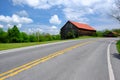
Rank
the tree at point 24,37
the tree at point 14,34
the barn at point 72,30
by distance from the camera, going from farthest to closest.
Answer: the tree at point 24,37
the tree at point 14,34
the barn at point 72,30

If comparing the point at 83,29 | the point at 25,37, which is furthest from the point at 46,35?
the point at 83,29

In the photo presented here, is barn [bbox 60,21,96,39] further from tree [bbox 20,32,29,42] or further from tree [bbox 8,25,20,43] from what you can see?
tree [bbox 8,25,20,43]

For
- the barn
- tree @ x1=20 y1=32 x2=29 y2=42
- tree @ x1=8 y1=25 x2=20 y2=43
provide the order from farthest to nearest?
1. tree @ x1=20 y1=32 x2=29 y2=42
2. tree @ x1=8 y1=25 x2=20 y2=43
3. the barn

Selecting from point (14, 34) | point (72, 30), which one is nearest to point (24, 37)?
point (14, 34)

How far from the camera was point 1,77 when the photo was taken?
6.89 metres

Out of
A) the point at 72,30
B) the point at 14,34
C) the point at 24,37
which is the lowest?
the point at 24,37

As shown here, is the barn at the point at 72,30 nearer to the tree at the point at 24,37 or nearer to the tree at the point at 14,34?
the tree at the point at 24,37

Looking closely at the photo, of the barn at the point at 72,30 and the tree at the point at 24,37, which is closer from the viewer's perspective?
the barn at the point at 72,30

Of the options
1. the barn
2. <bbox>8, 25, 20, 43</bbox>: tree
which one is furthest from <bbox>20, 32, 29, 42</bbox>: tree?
the barn

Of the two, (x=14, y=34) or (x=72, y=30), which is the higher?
(x=72, y=30)

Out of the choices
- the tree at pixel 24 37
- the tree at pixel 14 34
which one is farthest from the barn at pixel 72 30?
the tree at pixel 14 34

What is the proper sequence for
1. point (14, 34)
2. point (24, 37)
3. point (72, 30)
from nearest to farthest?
A: point (72, 30)
point (14, 34)
point (24, 37)

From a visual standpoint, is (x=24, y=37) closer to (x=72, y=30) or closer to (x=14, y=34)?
(x=14, y=34)

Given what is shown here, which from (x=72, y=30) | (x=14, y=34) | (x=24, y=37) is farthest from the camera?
(x=24, y=37)
